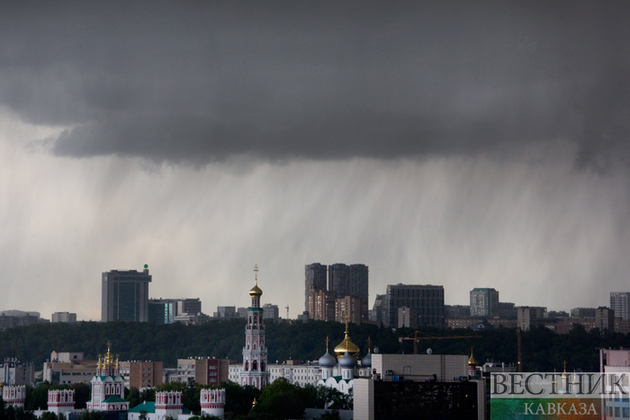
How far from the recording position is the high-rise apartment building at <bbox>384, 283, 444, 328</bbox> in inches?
6747

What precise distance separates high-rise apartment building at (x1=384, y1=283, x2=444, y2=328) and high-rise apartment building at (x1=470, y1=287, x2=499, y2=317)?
14.5 m

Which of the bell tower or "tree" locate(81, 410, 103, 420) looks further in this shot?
the bell tower

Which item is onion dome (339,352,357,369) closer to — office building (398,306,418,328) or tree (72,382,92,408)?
tree (72,382,92,408)

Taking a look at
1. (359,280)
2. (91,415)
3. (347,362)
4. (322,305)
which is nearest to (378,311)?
(359,280)

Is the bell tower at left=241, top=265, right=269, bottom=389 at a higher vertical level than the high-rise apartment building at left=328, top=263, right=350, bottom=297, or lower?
lower

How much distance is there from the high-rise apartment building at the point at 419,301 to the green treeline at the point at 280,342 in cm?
2142

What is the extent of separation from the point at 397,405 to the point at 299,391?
25226mm

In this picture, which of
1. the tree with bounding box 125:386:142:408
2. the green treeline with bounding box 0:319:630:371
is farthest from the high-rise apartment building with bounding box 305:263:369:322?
the tree with bounding box 125:386:142:408

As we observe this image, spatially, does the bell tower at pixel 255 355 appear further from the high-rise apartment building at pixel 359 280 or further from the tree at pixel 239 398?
the high-rise apartment building at pixel 359 280

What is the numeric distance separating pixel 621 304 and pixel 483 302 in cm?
2356

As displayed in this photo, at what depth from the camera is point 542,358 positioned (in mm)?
135500

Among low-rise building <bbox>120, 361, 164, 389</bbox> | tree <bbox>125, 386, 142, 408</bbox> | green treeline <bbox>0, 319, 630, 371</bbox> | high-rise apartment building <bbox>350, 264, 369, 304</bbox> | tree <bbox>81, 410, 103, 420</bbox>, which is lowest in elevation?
tree <bbox>81, 410, 103, 420</bbox>

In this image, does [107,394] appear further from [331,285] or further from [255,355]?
[331,285]

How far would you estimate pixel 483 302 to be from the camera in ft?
632
